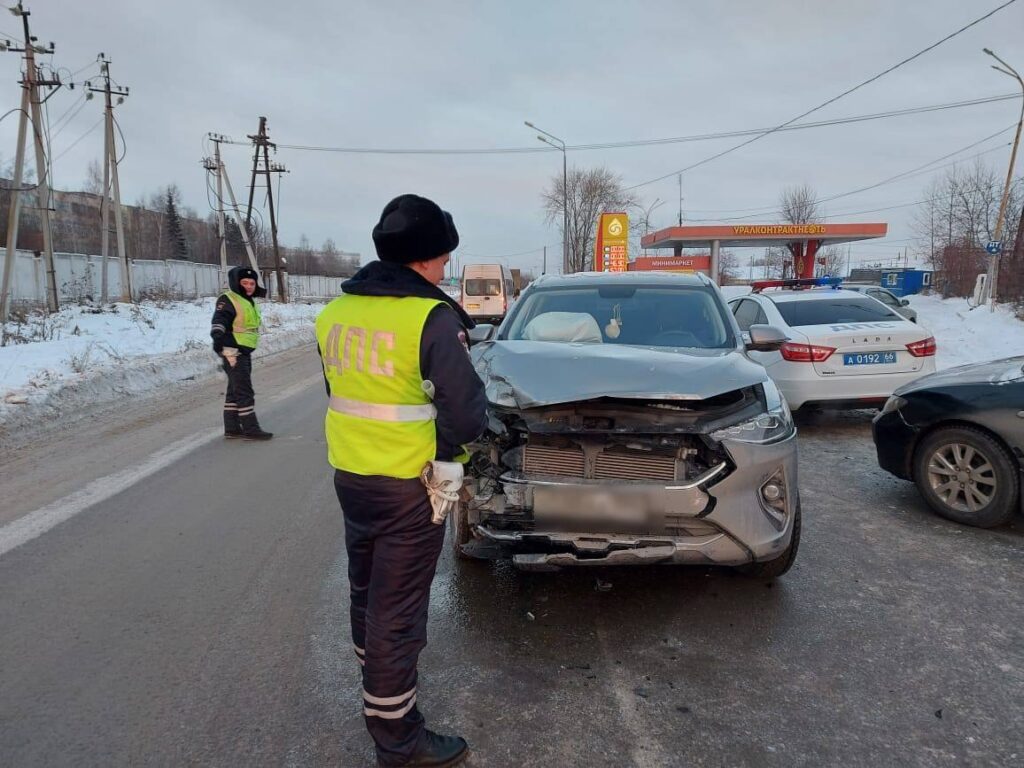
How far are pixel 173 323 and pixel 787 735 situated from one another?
20004 millimetres

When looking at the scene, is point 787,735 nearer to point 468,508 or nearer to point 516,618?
point 516,618

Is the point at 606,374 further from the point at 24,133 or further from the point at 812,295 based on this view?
the point at 24,133

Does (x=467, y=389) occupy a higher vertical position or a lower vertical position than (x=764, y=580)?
higher

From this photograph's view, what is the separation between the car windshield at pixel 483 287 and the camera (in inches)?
969

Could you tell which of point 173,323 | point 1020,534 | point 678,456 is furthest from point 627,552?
point 173,323

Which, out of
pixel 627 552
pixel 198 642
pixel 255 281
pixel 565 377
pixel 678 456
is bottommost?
pixel 198 642

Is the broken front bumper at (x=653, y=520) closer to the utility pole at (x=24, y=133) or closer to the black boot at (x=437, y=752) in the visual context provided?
the black boot at (x=437, y=752)

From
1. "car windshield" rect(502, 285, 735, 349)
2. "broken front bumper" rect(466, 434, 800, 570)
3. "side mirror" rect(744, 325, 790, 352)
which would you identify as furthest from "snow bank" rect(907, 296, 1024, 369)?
"broken front bumper" rect(466, 434, 800, 570)

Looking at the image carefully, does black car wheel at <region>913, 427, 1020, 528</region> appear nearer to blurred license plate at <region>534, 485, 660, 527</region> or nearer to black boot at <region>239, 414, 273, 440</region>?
blurred license plate at <region>534, 485, 660, 527</region>

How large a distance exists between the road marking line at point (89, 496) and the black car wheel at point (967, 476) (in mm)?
6102

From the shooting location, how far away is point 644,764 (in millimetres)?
2260

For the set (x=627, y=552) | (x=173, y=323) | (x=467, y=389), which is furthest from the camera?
(x=173, y=323)

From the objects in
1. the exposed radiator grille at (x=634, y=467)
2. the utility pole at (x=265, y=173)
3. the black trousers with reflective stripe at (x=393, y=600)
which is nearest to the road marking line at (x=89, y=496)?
the black trousers with reflective stripe at (x=393, y=600)

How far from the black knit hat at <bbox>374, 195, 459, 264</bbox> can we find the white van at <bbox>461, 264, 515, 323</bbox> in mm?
21688
